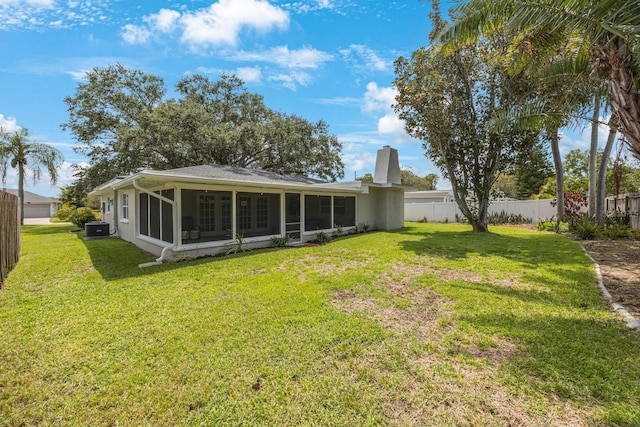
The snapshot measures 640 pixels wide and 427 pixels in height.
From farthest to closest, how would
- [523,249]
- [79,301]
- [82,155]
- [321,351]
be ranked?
[82,155] → [523,249] → [79,301] → [321,351]

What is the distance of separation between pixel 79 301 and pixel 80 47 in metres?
9.67

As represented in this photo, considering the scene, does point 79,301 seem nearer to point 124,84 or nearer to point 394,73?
point 394,73

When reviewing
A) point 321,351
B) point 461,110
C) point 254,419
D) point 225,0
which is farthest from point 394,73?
point 254,419

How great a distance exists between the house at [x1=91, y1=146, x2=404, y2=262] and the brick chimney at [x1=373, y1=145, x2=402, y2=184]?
1.06 metres

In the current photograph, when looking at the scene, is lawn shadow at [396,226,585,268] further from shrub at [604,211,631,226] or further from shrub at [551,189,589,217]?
shrub at [551,189,589,217]

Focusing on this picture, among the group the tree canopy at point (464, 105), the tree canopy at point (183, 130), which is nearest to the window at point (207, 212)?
the tree canopy at point (183, 130)

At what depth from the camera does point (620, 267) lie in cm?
724

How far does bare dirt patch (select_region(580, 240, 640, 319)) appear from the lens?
196 inches

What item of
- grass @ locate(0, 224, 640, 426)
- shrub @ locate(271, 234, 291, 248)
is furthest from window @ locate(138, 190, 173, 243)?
shrub @ locate(271, 234, 291, 248)

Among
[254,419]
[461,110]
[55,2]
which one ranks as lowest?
[254,419]

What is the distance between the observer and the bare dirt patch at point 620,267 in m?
4.99

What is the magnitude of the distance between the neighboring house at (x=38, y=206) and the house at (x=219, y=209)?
33.7 meters

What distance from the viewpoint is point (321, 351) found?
336cm

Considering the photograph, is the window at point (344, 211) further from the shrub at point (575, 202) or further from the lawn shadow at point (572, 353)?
the shrub at point (575, 202)
